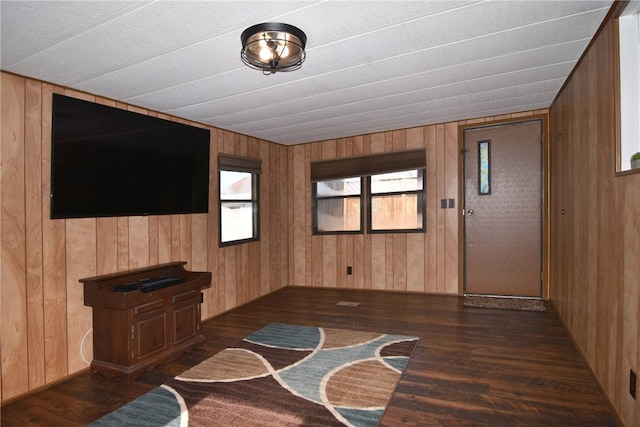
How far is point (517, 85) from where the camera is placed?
129 inches

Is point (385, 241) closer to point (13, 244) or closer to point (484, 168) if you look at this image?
point (484, 168)

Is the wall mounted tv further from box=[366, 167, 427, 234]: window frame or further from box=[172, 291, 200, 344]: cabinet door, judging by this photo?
box=[366, 167, 427, 234]: window frame

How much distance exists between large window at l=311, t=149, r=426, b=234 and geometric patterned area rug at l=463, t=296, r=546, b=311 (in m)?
1.13

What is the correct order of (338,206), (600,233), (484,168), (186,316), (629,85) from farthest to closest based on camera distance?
(338,206)
(484,168)
(186,316)
(600,233)
(629,85)

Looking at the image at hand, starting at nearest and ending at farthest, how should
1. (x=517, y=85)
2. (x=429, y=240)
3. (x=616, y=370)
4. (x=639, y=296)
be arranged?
(x=639, y=296) → (x=616, y=370) → (x=517, y=85) → (x=429, y=240)

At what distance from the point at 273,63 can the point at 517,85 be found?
238 cm

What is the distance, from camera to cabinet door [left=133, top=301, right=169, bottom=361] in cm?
267

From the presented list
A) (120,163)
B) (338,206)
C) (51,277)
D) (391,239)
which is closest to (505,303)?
(391,239)

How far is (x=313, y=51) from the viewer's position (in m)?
2.36

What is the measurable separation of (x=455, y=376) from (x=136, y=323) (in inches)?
92.6

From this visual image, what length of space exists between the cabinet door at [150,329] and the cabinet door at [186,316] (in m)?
0.10

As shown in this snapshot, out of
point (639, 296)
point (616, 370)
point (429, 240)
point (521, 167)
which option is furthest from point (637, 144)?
point (429, 240)

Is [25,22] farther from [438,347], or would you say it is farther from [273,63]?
[438,347]

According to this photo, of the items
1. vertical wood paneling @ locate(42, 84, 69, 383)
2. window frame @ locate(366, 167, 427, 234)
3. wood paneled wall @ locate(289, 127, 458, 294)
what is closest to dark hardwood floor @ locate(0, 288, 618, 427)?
vertical wood paneling @ locate(42, 84, 69, 383)
